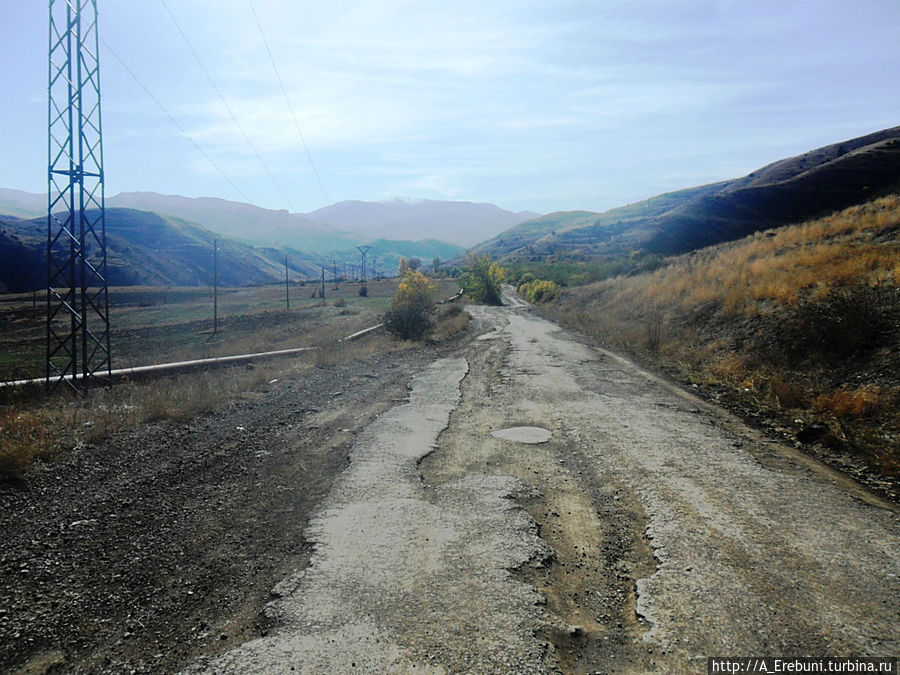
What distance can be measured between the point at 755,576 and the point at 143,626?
4030 millimetres

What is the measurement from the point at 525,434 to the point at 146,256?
377ft

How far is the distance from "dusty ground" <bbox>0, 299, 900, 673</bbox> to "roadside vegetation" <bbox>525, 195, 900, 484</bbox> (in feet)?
3.95

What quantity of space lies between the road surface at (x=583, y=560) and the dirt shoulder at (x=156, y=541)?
31 centimetres

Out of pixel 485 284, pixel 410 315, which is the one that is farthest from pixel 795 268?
pixel 485 284

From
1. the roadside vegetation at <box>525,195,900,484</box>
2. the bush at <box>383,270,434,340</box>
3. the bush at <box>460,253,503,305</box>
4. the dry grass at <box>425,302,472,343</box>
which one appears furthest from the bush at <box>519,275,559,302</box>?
the roadside vegetation at <box>525,195,900,484</box>

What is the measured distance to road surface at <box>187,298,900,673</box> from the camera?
297 cm

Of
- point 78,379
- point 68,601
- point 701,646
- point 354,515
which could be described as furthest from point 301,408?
point 701,646

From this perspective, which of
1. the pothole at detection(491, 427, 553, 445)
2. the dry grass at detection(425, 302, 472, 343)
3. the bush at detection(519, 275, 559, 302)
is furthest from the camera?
the bush at detection(519, 275, 559, 302)

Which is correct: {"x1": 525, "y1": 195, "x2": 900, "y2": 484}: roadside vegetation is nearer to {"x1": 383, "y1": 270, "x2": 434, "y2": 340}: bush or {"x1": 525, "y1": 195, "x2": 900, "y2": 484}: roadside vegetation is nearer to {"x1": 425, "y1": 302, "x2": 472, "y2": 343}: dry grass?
{"x1": 425, "y1": 302, "x2": 472, "y2": 343}: dry grass

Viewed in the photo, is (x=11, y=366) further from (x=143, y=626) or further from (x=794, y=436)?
(x=794, y=436)

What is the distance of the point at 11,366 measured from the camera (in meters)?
19.6

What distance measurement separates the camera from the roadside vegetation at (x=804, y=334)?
22.8 ft

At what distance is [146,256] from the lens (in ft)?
339

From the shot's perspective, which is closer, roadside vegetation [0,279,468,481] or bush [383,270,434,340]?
roadside vegetation [0,279,468,481]
